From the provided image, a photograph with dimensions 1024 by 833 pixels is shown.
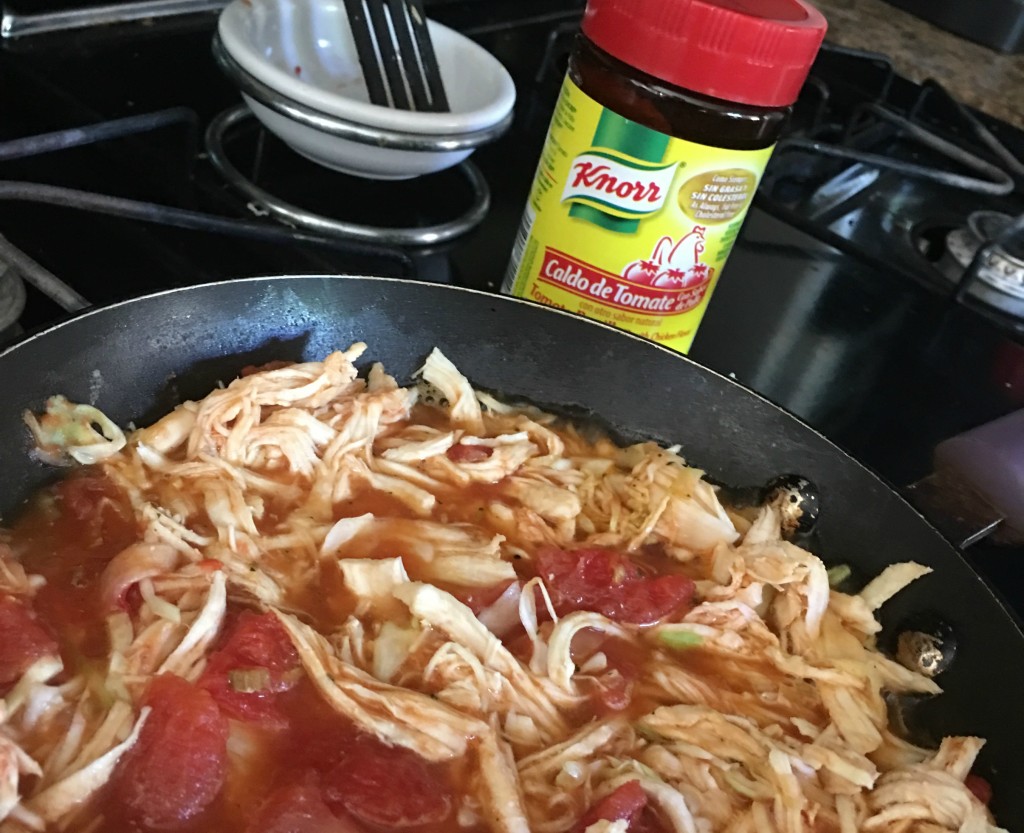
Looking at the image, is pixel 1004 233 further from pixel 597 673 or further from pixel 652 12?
pixel 597 673

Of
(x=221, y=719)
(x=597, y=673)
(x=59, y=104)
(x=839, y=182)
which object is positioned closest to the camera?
(x=221, y=719)

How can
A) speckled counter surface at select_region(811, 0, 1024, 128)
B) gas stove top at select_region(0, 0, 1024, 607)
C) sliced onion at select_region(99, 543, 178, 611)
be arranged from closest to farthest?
1. sliced onion at select_region(99, 543, 178, 611)
2. gas stove top at select_region(0, 0, 1024, 607)
3. speckled counter surface at select_region(811, 0, 1024, 128)

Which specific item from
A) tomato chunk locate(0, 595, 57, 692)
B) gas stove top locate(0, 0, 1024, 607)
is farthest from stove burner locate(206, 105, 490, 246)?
tomato chunk locate(0, 595, 57, 692)

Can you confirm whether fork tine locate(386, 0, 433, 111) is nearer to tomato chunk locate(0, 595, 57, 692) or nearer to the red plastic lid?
the red plastic lid

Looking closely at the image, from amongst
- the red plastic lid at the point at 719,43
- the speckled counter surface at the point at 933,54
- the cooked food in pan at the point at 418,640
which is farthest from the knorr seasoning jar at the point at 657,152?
the speckled counter surface at the point at 933,54

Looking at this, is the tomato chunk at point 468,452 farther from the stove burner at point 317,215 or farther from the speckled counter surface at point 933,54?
the speckled counter surface at point 933,54

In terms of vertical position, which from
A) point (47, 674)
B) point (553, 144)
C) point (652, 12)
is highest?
point (652, 12)

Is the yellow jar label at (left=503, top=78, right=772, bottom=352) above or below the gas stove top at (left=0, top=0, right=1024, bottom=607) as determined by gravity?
above

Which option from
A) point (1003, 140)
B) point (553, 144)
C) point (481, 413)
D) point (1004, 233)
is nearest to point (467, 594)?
point (481, 413)
